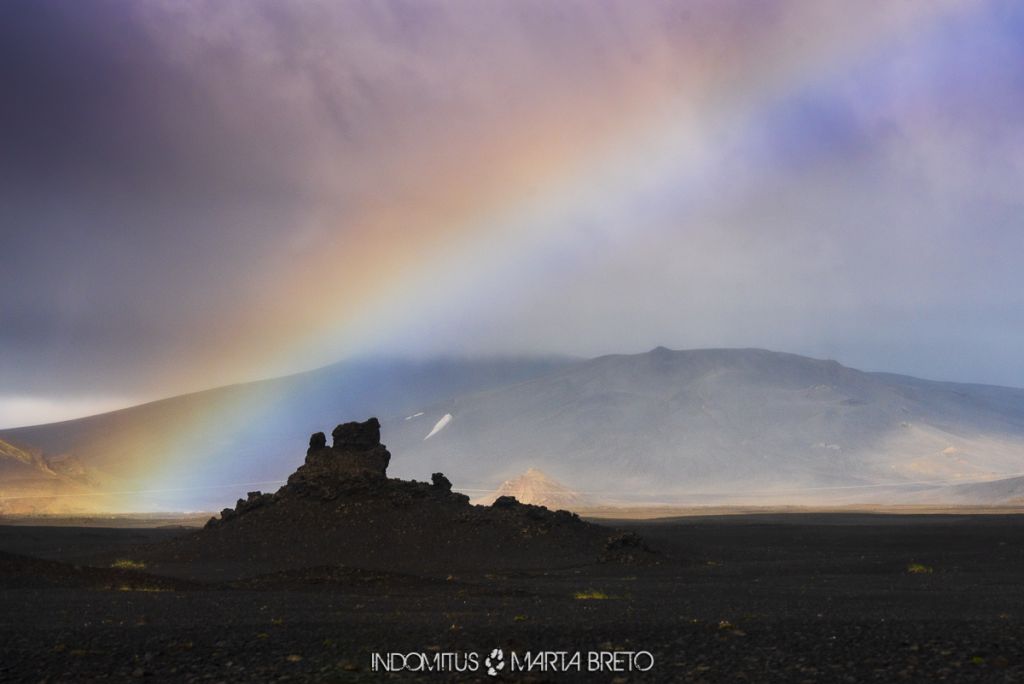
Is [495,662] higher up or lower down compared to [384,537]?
lower down

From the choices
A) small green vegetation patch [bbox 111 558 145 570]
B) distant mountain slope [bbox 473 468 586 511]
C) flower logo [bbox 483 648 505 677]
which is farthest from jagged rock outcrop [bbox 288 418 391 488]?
distant mountain slope [bbox 473 468 586 511]

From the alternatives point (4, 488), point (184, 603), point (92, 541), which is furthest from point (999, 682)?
point (4, 488)

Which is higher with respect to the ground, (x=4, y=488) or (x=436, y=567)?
(x=4, y=488)

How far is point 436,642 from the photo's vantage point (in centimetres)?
1834

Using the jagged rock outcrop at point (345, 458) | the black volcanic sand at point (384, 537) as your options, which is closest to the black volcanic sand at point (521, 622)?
the black volcanic sand at point (384, 537)

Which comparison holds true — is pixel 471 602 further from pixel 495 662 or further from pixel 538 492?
pixel 538 492

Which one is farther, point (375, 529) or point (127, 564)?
point (375, 529)

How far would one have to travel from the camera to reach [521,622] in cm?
2186

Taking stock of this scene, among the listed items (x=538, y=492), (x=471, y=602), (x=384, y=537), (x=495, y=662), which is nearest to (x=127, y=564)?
(x=384, y=537)

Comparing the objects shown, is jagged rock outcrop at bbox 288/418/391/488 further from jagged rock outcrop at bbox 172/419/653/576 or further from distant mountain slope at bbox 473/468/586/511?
distant mountain slope at bbox 473/468/586/511

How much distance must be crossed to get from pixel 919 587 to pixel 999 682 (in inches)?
810

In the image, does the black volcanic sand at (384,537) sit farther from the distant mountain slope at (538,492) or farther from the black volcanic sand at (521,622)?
the distant mountain slope at (538,492)

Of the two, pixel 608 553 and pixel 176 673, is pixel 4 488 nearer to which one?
pixel 608 553

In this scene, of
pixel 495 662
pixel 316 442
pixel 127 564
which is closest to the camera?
pixel 495 662
